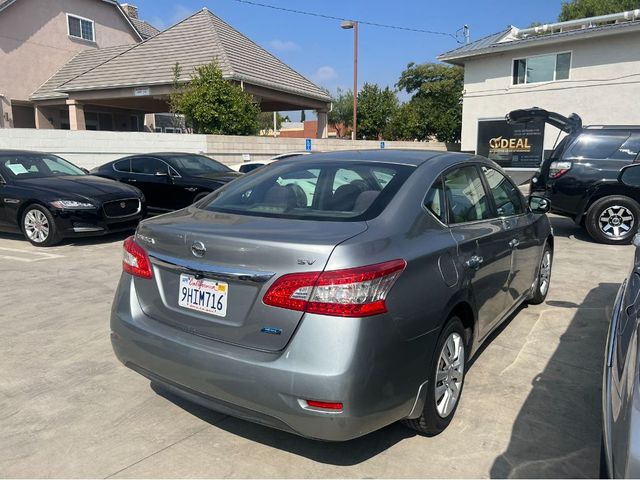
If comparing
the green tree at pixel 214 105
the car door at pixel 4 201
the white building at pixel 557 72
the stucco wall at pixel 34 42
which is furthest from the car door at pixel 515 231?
the stucco wall at pixel 34 42

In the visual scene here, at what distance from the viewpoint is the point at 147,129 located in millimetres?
30125

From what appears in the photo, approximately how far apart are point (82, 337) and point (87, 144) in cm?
1067

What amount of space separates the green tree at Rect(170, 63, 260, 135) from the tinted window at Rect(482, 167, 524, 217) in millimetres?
13351

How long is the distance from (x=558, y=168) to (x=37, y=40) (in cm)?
A: 2389

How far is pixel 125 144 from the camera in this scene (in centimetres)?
1451

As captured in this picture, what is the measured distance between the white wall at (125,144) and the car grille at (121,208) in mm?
5651

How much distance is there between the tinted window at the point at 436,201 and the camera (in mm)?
3084

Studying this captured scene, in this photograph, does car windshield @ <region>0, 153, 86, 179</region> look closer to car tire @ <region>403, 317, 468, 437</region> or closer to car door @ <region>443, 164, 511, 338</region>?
car door @ <region>443, 164, 511, 338</region>

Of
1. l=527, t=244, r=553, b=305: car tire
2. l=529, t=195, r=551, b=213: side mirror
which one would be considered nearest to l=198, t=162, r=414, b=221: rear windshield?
l=529, t=195, r=551, b=213: side mirror

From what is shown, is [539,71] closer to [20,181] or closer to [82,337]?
[20,181]

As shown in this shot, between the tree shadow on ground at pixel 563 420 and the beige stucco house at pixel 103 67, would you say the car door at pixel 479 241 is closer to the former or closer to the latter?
the tree shadow on ground at pixel 563 420

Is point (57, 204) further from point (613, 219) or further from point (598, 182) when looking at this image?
point (613, 219)

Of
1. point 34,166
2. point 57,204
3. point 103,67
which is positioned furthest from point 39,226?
point 103,67

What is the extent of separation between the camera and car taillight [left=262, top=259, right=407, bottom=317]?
2.35 metres
